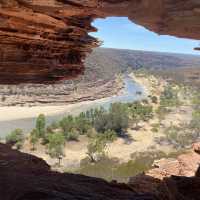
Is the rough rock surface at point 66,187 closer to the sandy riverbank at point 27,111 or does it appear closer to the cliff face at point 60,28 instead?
the cliff face at point 60,28

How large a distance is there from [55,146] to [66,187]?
82.9ft

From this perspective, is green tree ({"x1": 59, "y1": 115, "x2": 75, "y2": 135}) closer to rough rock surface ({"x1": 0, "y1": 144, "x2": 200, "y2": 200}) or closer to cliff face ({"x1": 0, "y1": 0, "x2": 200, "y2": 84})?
cliff face ({"x1": 0, "y1": 0, "x2": 200, "y2": 84})

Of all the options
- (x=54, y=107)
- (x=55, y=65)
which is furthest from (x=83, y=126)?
(x=55, y=65)

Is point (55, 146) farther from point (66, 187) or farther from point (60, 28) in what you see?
point (66, 187)

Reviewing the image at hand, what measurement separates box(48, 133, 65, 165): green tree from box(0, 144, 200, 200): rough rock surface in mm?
21557

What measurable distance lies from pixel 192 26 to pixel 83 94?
195 ft

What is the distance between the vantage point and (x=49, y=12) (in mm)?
10055

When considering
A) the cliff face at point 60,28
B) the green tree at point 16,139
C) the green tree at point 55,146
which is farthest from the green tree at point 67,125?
the cliff face at point 60,28

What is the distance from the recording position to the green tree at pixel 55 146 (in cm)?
3281

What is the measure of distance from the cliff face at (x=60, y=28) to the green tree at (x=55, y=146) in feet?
65.6

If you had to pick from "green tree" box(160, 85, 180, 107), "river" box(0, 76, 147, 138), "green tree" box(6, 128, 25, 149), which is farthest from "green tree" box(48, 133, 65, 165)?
"green tree" box(160, 85, 180, 107)

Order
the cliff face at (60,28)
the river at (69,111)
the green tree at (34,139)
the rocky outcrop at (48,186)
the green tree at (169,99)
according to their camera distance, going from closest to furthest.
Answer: the rocky outcrop at (48,186) → the cliff face at (60,28) → the green tree at (34,139) → the river at (69,111) → the green tree at (169,99)

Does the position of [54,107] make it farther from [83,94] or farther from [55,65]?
[55,65]

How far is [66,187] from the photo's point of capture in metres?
8.85
